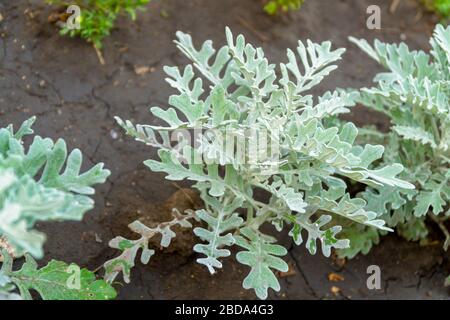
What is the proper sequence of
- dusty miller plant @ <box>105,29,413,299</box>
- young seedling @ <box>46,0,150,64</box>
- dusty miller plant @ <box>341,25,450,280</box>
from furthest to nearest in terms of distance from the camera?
1. young seedling @ <box>46,0,150,64</box>
2. dusty miller plant @ <box>341,25,450,280</box>
3. dusty miller plant @ <box>105,29,413,299</box>

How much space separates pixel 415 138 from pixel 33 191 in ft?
4.73

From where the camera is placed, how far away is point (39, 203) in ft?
5.88

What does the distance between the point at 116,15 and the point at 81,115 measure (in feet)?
1.89

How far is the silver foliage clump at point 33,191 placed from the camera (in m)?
1.71

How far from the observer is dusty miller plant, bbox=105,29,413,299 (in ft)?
7.50

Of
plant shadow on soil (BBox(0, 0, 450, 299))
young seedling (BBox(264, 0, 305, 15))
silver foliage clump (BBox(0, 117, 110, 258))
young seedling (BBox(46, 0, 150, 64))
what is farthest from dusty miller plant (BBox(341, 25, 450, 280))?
silver foliage clump (BBox(0, 117, 110, 258))

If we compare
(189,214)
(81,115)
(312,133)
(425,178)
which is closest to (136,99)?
(81,115)

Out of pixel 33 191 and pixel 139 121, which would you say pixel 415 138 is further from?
pixel 33 191

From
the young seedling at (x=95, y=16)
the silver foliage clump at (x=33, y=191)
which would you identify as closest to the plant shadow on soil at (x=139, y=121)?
the young seedling at (x=95, y=16)

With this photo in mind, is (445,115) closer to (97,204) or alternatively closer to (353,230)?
(353,230)

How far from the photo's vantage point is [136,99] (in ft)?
10.1

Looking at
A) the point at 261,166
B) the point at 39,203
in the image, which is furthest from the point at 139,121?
the point at 39,203

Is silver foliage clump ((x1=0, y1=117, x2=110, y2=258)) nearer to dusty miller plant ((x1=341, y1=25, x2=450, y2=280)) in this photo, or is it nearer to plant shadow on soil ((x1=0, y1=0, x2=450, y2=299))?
plant shadow on soil ((x1=0, y1=0, x2=450, y2=299))

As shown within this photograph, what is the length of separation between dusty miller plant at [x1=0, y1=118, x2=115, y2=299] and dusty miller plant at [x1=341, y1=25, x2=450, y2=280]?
1.14 m
